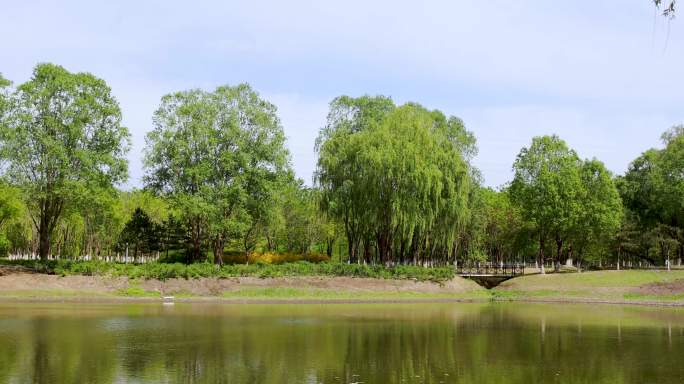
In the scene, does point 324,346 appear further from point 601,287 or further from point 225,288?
point 601,287

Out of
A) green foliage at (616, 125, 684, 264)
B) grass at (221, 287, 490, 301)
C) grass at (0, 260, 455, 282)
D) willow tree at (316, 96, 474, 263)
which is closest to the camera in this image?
grass at (0, 260, 455, 282)

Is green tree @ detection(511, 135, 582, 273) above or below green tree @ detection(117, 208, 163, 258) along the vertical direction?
above

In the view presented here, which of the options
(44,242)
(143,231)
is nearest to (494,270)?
(143,231)

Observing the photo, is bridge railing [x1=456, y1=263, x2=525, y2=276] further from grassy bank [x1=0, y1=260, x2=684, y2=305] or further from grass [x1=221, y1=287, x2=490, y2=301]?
grass [x1=221, y1=287, x2=490, y2=301]

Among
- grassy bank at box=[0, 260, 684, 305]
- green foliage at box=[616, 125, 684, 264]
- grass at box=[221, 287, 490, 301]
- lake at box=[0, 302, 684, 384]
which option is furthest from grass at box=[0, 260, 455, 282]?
green foliage at box=[616, 125, 684, 264]

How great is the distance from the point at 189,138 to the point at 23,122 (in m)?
14.0

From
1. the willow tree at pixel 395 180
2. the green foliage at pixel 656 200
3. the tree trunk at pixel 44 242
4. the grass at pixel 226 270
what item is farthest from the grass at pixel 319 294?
the green foliage at pixel 656 200

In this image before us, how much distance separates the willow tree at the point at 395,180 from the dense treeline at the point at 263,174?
0.13 m

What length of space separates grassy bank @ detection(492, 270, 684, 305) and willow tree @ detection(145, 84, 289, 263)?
25.3m

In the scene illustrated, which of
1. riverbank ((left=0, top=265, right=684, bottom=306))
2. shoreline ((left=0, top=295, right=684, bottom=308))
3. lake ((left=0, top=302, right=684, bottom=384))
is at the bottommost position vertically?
shoreline ((left=0, top=295, right=684, bottom=308))

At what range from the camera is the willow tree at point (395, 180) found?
195 ft

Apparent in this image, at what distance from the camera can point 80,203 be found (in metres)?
55.6

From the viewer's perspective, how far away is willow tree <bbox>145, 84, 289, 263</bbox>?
60.4 metres

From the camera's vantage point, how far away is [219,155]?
62.5 m
